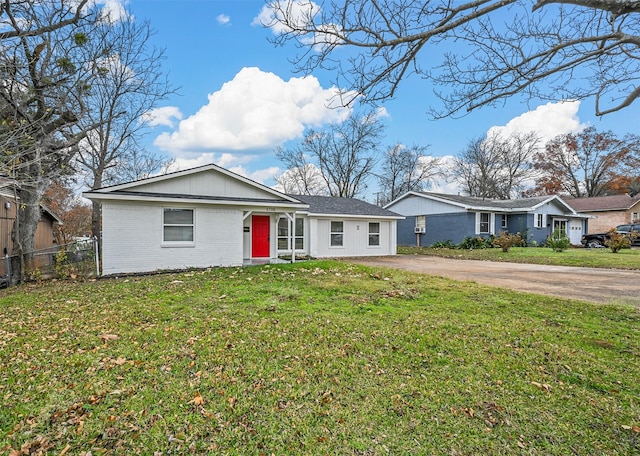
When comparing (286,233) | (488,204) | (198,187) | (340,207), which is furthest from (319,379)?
(488,204)

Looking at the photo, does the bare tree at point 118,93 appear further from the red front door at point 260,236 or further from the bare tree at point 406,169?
the bare tree at point 406,169

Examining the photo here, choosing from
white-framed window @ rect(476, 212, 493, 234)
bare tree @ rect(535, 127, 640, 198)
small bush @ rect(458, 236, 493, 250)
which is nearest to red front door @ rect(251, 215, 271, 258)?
small bush @ rect(458, 236, 493, 250)

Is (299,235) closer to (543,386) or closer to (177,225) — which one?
(177,225)

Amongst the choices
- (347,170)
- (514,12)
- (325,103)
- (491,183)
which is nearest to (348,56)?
(325,103)

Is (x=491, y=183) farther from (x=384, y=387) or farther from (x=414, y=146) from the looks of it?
(x=384, y=387)

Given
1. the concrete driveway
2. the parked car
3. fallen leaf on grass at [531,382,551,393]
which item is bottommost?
fallen leaf on grass at [531,382,551,393]

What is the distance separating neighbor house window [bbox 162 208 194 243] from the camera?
11.4 metres

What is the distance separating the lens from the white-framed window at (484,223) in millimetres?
22659

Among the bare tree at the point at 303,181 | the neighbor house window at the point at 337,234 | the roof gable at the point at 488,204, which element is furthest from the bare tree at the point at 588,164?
the neighbor house window at the point at 337,234

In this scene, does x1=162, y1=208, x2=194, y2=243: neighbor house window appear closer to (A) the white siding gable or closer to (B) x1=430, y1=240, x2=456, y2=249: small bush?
(A) the white siding gable

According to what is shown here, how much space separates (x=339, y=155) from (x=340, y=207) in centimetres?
1736

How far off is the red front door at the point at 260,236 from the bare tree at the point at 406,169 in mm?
24260

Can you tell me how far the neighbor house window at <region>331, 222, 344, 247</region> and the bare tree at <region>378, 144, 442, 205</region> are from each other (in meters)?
19.9

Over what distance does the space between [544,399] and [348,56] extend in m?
4.22
